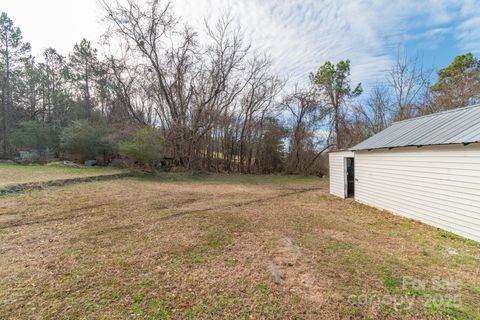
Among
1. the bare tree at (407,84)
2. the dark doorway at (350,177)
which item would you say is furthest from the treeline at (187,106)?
the dark doorway at (350,177)

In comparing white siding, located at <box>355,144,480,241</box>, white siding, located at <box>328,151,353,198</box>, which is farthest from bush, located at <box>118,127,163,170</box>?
white siding, located at <box>355,144,480,241</box>

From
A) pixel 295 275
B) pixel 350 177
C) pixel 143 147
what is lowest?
pixel 295 275

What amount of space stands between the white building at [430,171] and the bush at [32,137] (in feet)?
61.9

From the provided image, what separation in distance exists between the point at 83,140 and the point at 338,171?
1444 centimetres

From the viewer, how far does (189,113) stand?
1567 cm

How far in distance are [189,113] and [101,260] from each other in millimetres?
13757

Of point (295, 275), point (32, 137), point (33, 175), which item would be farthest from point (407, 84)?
point (32, 137)

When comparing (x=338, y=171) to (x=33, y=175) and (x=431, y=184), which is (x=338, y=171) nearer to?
(x=431, y=184)

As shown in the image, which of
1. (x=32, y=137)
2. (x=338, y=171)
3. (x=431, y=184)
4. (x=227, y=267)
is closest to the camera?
(x=227, y=267)

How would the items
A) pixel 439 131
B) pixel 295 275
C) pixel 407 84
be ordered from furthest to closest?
pixel 407 84, pixel 439 131, pixel 295 275

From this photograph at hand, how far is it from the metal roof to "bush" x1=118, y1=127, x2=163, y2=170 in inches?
382

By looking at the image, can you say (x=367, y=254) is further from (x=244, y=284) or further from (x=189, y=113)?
(x=189, y=113)

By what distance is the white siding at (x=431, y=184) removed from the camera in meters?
3.75

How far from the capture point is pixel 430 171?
14.9 feet
